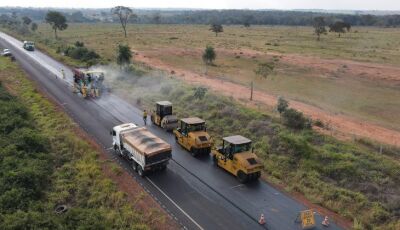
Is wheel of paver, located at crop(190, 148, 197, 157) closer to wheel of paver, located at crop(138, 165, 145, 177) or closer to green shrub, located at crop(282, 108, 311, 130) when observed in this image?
wheel of paver, located at crop(138, 165, 145, 177)

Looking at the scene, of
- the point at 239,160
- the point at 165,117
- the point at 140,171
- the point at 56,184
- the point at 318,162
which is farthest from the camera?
the point at 165,117

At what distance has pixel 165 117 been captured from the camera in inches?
1324

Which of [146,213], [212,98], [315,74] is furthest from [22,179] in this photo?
[315,74]

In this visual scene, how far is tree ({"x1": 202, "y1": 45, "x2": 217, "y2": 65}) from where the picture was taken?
220 feet

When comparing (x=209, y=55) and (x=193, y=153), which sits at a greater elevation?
(x=209, y=55)

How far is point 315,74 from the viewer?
6272cm

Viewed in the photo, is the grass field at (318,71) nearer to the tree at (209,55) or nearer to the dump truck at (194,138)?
the tree at (209,55)

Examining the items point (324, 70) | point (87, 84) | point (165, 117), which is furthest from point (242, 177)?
point (324, 70)

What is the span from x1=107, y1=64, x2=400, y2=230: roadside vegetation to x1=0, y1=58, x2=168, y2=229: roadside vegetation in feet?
33.2

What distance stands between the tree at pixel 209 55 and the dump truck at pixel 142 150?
42.5 metres

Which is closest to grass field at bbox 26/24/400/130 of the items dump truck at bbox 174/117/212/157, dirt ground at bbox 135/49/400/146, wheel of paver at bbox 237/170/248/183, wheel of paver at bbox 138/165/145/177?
dirt ground at bbox 135/49/400/146

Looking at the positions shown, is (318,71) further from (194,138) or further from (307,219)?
(307,219)

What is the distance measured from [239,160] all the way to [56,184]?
1155 cm

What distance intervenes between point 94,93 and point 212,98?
1478cm
